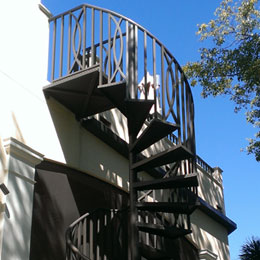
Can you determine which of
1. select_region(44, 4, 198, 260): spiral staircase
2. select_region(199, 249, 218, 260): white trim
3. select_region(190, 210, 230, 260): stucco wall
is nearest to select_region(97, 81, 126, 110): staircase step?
select_region(44, 4, 198, 260): spiral staircase

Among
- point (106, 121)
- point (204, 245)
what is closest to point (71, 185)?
point (106, 121)

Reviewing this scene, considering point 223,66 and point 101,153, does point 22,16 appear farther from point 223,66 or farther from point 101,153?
point 223,66

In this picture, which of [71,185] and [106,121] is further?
[106,121]

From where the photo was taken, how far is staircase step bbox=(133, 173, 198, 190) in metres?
7.39

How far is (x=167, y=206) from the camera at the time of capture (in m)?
7.43

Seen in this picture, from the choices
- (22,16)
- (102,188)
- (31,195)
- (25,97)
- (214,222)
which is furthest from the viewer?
(214,222)

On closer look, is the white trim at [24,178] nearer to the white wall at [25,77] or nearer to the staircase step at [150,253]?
the white wall at [25,77]

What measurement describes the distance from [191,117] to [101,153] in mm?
1481

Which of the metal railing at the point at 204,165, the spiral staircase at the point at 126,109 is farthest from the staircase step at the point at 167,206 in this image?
the metal railing at the point at 204,165

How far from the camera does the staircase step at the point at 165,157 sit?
7.33 metres

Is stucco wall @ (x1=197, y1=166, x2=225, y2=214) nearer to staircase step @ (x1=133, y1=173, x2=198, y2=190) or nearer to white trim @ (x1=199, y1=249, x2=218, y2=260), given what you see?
white trim @ (x1=199, y1=249, x2=218, y2=260)

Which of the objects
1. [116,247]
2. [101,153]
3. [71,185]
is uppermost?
[101,153]

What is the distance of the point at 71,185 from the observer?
728 cm

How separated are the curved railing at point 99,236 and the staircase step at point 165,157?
0.70 metres
